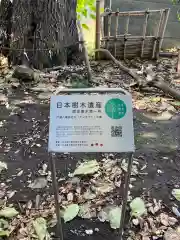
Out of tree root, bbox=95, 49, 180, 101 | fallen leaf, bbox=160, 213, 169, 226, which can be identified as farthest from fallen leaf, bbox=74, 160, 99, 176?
tree root, bbox=95, 49, 180, 101

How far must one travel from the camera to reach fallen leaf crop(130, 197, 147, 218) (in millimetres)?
2459

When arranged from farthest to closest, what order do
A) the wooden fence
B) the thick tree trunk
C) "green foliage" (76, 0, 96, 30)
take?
"green foliage" (76, 0, 96, 30) < the wooden fence < the thick tree trunk

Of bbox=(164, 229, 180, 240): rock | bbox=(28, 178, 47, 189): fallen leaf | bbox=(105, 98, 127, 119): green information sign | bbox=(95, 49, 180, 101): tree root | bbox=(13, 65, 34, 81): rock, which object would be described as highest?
bbox=(105, 98, 127, 119): green information sign

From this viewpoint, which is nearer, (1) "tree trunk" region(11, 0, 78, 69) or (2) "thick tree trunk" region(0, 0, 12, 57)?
(1) "tree trunk" region(11, 0, 78, 69)

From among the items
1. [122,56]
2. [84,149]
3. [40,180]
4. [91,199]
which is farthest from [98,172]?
[122,56]

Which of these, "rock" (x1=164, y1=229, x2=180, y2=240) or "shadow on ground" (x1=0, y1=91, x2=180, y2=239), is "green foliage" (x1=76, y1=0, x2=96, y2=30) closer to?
"shadow on ground" (x1=0, y1=91, x2=180, y2=239)

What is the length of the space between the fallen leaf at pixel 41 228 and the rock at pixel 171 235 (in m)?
0.87

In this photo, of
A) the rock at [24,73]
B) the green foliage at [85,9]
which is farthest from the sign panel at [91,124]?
the green foliage at [85,9]

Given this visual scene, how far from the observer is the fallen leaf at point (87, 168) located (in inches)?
114

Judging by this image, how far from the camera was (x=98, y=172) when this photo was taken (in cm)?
293

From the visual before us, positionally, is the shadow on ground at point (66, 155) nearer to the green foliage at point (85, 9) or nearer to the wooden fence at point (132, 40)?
the wooden fence at point (132, 40)

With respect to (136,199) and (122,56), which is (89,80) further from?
(136,199)

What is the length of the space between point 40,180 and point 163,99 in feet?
7.65

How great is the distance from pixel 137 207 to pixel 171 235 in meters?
0.34
